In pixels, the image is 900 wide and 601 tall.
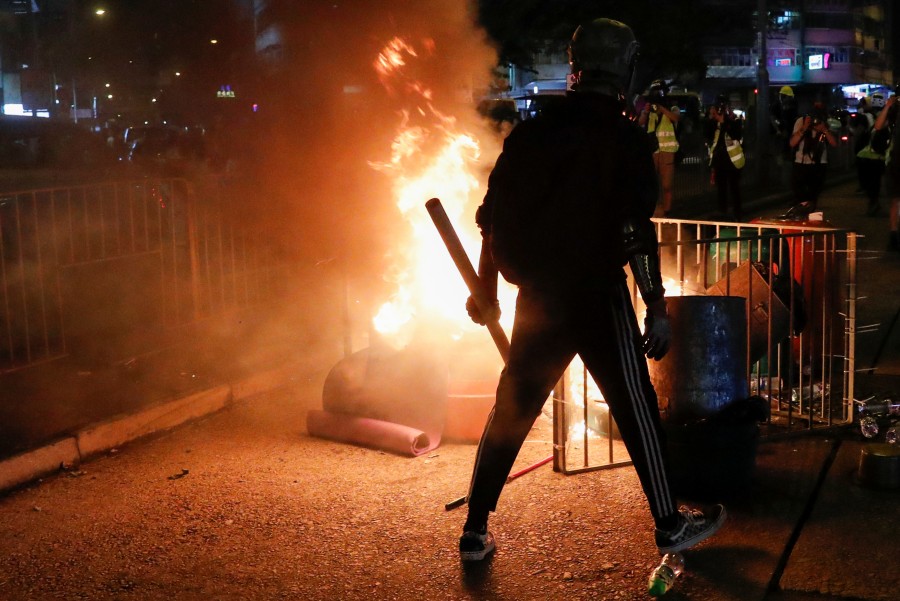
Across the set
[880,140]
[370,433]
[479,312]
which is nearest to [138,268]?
[370,433]

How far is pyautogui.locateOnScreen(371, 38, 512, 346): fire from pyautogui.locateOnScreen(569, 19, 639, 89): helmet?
93.0 inches

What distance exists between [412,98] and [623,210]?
5688 mm

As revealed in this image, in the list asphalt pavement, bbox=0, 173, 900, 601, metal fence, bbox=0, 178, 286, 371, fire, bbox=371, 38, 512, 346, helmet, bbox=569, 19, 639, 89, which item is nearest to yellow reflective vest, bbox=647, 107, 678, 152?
metal fence, bbox=0, 178, 286, 371

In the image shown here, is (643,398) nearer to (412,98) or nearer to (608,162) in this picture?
(608,162)

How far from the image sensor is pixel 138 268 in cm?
900

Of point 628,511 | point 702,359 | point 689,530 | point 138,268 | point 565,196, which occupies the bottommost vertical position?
point 628,511

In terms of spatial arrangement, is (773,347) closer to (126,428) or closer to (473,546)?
(473,546)

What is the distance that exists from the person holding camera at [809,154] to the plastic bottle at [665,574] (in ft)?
40.2

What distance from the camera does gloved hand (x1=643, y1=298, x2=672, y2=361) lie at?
3.70 meters

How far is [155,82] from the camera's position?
153 ft

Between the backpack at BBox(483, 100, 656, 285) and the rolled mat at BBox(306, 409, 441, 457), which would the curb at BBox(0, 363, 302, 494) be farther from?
the backpack at BBox(483, 100, 656, 285)

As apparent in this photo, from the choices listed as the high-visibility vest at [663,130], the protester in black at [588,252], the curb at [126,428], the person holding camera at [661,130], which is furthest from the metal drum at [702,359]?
the high-visibility vest at [663,130]

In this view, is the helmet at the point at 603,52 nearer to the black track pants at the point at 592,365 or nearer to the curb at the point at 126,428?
the black track pants at the point at 592,365

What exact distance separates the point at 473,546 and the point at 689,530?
822 millimetres
